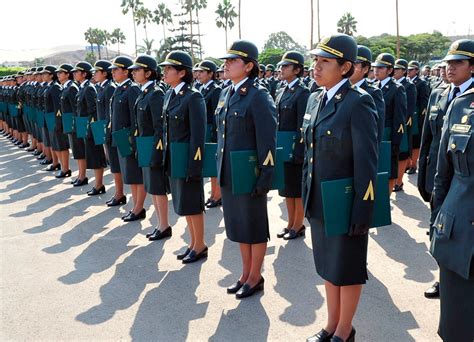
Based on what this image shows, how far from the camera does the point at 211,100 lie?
315 inches

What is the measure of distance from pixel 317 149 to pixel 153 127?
9.82ft

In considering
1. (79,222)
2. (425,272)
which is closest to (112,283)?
(79,222)

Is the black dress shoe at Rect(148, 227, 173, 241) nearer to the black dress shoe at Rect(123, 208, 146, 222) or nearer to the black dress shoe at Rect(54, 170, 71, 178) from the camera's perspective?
the black dress shoe at Rect(123, 208, 146, 222)

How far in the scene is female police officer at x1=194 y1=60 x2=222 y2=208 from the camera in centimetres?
754

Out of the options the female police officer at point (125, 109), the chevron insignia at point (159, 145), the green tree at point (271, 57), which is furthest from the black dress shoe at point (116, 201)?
the green tree at point (271, 57)

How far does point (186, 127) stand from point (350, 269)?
2458 millimetres

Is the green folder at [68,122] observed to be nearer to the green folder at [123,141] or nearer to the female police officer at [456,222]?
the green folder at [123,141]

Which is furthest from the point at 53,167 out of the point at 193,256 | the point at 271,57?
the point at 271,57

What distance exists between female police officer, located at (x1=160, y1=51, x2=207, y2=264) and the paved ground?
423 mm

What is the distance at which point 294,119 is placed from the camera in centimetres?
560

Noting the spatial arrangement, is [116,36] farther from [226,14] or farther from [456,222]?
[456,222]

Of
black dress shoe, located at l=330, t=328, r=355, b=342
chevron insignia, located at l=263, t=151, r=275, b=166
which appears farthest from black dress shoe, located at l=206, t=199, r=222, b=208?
black dress shoe, located at l=330, t=328, r=355, b=342

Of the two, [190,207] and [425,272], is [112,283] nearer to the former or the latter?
[190,207]

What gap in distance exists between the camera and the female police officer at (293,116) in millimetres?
5543
